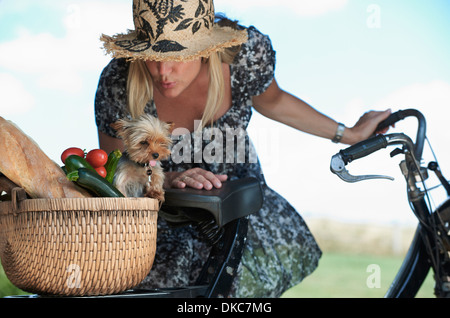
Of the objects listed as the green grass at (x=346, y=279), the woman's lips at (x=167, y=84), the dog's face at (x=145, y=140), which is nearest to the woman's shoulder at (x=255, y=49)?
Result: the woman's lips at (x=167, y=84)

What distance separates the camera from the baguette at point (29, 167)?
1.24m

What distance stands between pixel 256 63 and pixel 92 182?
106 centimetres

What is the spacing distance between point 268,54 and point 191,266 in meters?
0.87

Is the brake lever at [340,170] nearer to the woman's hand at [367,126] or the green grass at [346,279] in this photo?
the woman's hand at [367,126]

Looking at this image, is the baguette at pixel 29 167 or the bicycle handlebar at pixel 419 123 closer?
the baguette at pixel 29 167

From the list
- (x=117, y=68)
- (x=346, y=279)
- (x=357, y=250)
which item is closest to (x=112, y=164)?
(x=117, y=68)

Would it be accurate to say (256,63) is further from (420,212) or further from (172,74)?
(420,212)

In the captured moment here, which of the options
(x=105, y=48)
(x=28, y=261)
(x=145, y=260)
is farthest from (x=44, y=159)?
(x=105, y=48)

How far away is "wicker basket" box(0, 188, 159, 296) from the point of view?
1.23m

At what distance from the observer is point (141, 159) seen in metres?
1.48

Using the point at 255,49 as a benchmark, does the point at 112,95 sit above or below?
below

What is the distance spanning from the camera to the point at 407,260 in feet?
6.35

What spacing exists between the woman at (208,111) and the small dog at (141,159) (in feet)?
0.43
